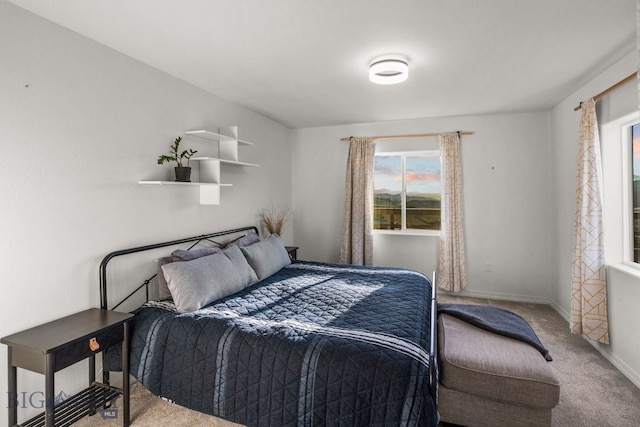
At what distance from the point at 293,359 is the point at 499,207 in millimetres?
3791

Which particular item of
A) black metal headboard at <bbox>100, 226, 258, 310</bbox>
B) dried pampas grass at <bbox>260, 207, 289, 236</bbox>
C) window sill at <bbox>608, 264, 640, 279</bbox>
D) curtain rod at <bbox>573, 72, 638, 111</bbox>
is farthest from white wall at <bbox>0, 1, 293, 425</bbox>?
window sill at <bbox>608, 264, 640, 279</bbox>

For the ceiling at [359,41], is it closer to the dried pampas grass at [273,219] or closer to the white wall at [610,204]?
the white wall at [610,204]

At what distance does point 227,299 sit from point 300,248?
2793 millimetres

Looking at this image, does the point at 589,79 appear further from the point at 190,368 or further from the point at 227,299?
the point at 190,368

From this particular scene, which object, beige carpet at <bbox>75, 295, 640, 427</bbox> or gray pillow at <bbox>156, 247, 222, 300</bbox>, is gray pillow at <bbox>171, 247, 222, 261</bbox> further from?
beige carpet at <bbox>75, 295, 640, 427</bbox>

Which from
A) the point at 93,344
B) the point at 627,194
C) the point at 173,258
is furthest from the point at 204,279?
the point at 627,194

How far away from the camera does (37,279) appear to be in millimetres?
1984

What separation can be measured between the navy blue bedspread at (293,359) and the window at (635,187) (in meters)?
1.89

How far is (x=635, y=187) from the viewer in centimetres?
278

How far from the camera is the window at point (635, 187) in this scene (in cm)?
274

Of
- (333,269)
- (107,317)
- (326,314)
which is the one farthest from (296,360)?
(333,269)

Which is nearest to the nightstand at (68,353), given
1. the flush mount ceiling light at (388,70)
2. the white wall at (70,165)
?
the white wall at (70,165)

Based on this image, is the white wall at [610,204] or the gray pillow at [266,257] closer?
the white wall at [610,204]

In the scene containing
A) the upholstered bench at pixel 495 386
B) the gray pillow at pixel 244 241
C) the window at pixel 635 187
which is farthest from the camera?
the gray pillow at pixel 244 241
